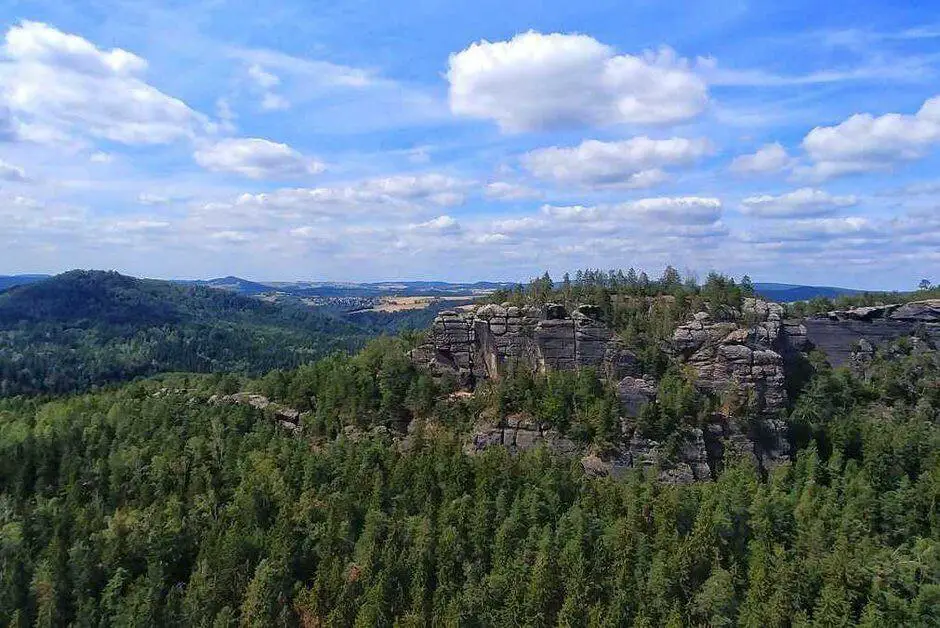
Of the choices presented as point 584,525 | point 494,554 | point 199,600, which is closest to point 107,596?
point 199,600

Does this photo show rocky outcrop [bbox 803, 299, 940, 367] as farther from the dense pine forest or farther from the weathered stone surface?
the weathered stone surface

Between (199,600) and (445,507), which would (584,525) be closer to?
(445,507)

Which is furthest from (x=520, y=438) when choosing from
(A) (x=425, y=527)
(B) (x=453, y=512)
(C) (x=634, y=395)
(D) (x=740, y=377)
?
(D) (x=740, y=377)

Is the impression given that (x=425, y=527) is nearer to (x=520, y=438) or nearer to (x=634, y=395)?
(x=520, y=438)

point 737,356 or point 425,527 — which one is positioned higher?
point 737,356

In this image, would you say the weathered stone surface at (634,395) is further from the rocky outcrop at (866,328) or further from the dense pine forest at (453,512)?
the rocky outcrop at (866,328)

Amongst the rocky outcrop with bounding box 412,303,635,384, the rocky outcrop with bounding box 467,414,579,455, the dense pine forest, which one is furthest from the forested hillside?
the rocky outcrop with bounding box 412,303,635,384
